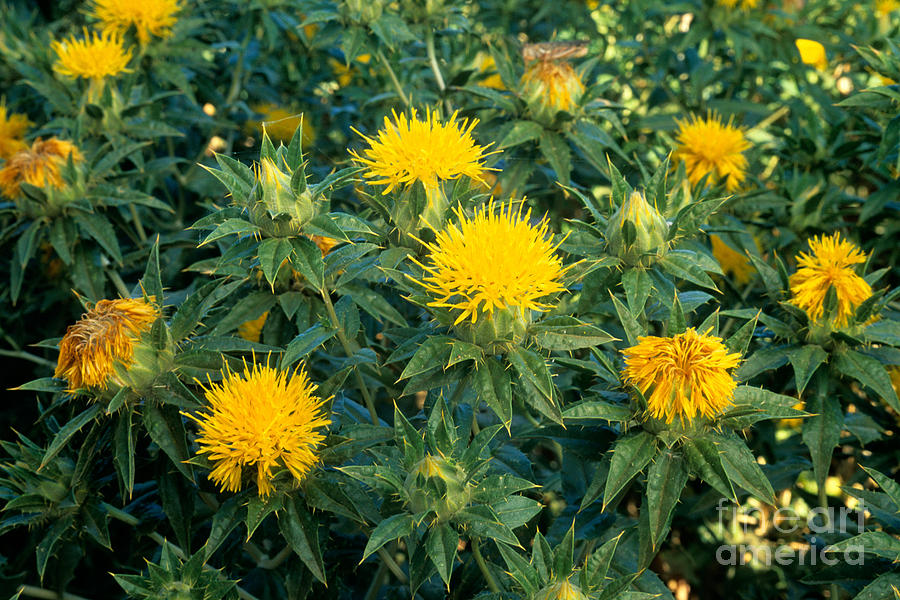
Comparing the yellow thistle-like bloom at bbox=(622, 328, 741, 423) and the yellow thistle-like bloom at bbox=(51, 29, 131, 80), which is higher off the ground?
the yellow thistle-like bloom at bbox=(51, 29, 131, 80)

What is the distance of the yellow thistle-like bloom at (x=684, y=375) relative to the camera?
5.47 feet

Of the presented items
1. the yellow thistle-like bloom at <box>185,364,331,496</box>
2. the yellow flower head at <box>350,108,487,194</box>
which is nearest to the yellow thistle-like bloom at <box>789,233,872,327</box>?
the yellow flower head at <box>350,108,487,194</box>

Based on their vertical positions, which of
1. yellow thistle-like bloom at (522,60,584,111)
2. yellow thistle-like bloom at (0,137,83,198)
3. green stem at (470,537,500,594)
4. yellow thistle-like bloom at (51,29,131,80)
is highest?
yellow thistle-like bloom at (522,60,584,111)

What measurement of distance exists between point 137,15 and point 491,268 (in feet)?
7.16

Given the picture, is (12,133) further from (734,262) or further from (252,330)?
(734,262)

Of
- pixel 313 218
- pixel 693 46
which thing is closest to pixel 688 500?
pixel 313 218

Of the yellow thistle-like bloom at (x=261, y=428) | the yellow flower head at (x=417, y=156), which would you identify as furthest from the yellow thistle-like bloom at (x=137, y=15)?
the yellow thistle-like bloom at (x=261, y=428)

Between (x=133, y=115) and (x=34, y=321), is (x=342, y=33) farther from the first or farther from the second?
(x=34, y=321)

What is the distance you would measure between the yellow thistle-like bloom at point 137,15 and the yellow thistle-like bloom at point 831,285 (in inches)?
99.3

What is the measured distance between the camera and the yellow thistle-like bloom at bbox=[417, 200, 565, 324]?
1.64 m

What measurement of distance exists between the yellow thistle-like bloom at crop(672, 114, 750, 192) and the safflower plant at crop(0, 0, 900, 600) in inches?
0.5

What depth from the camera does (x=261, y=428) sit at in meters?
1.70

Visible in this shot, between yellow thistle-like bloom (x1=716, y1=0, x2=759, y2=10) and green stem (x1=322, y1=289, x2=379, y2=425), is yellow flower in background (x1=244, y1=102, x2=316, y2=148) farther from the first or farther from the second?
yellow thistle-like bloom (x1=716, y1=0, x2=759, y2=10)

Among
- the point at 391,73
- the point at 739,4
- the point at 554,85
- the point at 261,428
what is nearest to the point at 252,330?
the point at 261,428
